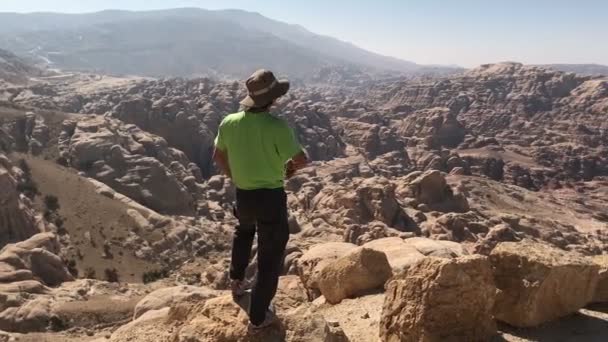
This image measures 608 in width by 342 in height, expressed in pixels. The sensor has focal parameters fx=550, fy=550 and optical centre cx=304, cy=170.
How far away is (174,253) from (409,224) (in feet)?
65.8

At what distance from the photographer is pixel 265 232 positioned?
5.81 meters

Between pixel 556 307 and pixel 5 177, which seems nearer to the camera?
pixel 556 307

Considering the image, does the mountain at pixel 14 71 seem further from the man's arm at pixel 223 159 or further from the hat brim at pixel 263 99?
the hat brim at pixel 263 99

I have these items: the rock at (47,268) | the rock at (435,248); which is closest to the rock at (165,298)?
the rock at (435,248)

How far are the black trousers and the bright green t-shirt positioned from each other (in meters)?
0.12

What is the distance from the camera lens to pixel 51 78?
17975cm

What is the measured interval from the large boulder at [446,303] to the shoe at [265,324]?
1942mm

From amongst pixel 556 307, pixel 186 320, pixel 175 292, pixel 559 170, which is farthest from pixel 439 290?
pixel 559 170

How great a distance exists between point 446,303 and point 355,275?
428 centimetres

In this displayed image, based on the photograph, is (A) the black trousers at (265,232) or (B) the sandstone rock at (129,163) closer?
(A) the black trousers at (265,232)

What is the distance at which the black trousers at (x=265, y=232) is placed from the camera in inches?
225

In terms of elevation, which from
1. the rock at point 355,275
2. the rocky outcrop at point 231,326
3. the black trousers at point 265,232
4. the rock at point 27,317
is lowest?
the rock at point 27,317

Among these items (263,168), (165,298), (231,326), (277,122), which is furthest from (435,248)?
(277,122)

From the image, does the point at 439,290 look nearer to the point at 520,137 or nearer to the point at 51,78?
the point at 520,137
